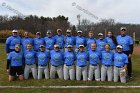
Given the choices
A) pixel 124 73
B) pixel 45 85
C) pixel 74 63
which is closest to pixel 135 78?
pixel 124 73

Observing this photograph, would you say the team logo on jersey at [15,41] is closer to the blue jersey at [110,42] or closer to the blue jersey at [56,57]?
the blue jersey at [56,57]

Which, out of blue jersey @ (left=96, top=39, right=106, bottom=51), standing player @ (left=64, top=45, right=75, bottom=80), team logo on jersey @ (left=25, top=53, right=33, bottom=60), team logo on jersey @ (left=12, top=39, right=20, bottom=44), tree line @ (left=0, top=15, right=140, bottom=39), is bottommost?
standing player @ (left=64, top=45, right=75, bottom=80)

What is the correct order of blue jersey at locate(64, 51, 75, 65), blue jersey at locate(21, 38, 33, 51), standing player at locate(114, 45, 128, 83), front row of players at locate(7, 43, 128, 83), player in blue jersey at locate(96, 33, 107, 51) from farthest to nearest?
blue jersey at locate(21, 38, 33, 51) < player in blue jersey at locate(96, 33, 107, 51) < blue jersey at locate(64, 51, 75, 65) < front row of players at locate(7, 43, 128, 83) < standing player at locate(114, 45, 128, 83)

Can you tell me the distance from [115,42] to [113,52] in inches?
17.7

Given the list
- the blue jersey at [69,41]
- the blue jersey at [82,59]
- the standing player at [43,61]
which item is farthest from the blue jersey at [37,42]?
the blue jersey at [82,59]

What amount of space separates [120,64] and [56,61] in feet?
8.56

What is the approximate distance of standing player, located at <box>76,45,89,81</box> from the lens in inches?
522

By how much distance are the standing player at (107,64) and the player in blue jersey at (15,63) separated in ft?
11.1

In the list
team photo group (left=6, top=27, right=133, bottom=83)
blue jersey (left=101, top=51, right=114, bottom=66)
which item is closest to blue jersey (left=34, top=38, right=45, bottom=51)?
team photo group (left=6, top=27, right=133, bottom=83)

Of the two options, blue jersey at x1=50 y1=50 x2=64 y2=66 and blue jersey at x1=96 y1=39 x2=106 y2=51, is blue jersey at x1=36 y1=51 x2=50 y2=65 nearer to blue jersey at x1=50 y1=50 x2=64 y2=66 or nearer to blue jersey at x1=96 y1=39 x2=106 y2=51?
blue jersey at x1=50 y1=50 x2=64 y2=66

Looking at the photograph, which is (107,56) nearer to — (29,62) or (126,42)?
(126,42)

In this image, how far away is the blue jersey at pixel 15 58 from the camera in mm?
13352

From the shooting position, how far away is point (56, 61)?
13398mm

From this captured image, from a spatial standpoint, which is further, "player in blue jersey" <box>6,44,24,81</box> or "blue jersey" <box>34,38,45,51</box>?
"blue jersey" <box>34,38,45,51</box>
